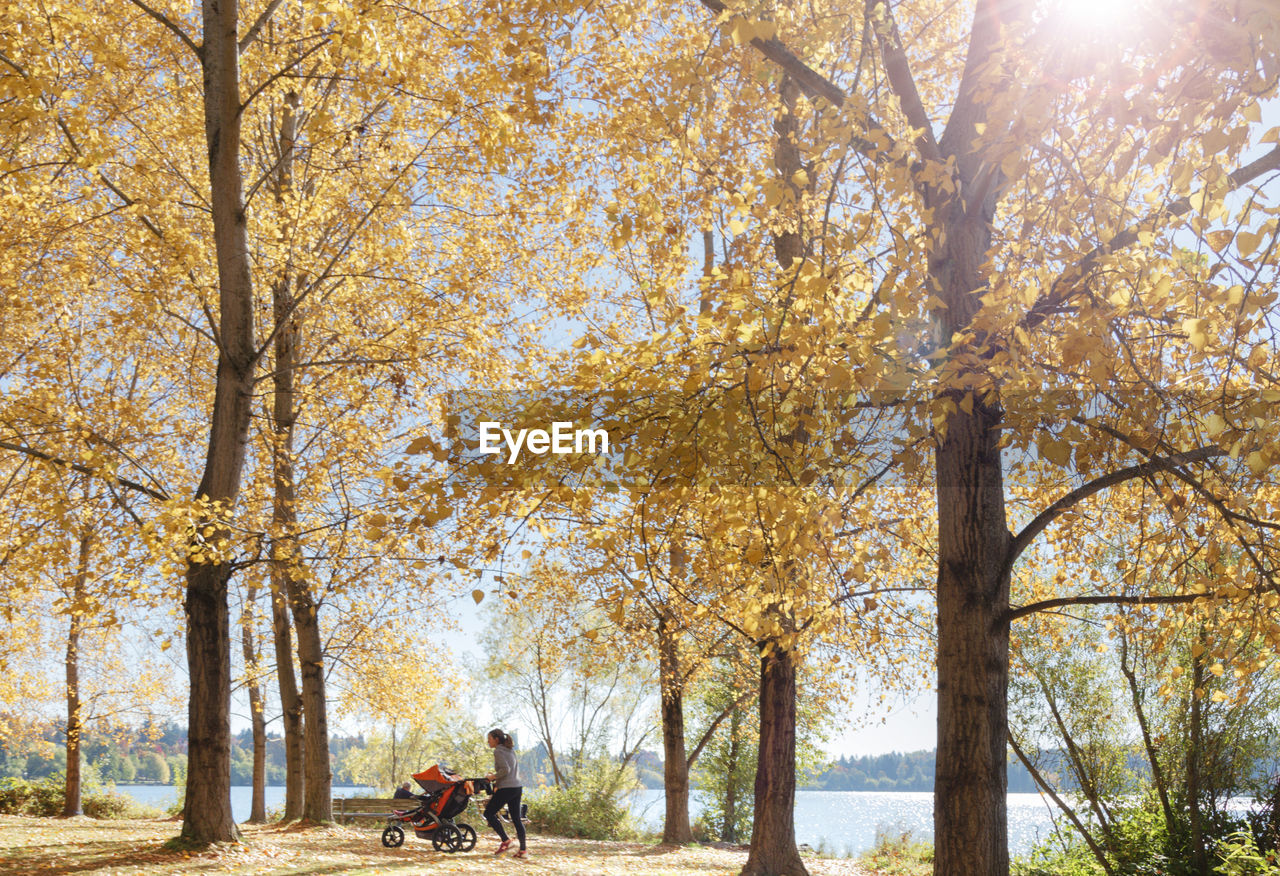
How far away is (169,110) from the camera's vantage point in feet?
32.9

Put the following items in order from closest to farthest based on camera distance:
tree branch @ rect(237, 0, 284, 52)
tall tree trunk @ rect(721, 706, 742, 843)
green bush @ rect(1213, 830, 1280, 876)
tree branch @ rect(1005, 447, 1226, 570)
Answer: tree branch @ rect(1005, 447, 1226, 570)
green bush @ rect(1213, 830, 1280, 876)
tree branch @ rect(237, 0, 284, 52)
tall tree trunk @ rect(721, 706, 742, 843)

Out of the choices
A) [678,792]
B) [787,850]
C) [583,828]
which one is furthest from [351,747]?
[787,850]

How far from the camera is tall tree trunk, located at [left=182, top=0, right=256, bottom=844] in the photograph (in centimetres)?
791

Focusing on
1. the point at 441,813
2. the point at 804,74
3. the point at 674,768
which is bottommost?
the point at 674,768

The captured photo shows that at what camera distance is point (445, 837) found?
11.1 meters

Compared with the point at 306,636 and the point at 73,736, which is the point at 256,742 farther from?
the point at 306,636

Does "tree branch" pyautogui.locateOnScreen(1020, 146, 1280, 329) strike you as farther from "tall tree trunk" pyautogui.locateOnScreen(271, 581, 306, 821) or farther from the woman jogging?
"tall tree trunk" pyautogui.locateOnScreen(271, 581, 306, 821)

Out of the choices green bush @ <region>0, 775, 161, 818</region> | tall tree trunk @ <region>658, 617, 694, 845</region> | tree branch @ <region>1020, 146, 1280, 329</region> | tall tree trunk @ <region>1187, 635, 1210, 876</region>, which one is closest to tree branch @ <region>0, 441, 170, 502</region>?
tree branch @ <region>1020, 146, 1280, 329</region>

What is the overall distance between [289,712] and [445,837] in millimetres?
3443

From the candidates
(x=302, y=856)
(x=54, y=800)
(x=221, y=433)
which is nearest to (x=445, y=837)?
(x=302, y=856)

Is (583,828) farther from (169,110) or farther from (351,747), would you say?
(351,747)

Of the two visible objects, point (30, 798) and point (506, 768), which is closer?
point (506, 768)

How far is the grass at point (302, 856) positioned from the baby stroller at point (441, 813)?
0.80 feet

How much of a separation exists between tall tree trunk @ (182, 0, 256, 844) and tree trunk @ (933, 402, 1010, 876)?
630cm
